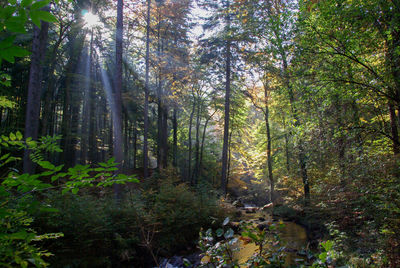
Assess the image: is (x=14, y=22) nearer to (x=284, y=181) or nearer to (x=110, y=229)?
(x=110, y=229)

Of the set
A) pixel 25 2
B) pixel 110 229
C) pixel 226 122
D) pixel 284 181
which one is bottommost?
pixel 110 229

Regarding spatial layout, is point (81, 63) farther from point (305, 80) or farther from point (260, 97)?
point (305, 80)

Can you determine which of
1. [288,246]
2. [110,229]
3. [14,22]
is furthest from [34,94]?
[288,246]

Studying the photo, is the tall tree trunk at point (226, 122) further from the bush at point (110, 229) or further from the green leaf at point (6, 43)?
the green leaf at point (6, 43)

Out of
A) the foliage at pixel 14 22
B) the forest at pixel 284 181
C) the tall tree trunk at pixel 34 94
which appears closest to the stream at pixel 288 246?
the forest at pixel 284 181

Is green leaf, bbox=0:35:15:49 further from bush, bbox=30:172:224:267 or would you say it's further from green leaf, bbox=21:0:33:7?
bush, bbox=30:172:224:267

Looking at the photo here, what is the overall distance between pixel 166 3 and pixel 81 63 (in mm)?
7957

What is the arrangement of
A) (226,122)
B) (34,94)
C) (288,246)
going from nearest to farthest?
(288,246) → (34,94) → (226,122)

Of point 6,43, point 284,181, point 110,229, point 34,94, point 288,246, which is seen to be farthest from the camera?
point 284,181

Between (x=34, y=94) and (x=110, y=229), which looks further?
(x=34, y=94)

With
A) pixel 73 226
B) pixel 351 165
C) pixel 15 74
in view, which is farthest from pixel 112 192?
pixel 15 74

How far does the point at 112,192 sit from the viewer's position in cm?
947

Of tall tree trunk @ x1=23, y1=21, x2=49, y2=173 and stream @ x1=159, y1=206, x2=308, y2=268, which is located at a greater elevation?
tall tree trunk @ x1=23, y1=21, x2=49, y2=173

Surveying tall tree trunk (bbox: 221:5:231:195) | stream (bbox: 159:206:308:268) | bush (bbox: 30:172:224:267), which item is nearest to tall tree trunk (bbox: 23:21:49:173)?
bush (bbox: 30:172:224:267)
